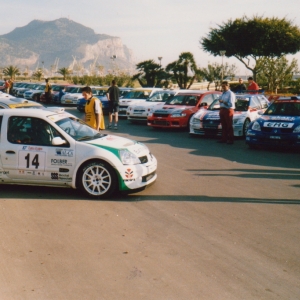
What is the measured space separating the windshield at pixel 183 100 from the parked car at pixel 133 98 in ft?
15.4

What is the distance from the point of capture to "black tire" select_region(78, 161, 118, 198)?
7.99 metres

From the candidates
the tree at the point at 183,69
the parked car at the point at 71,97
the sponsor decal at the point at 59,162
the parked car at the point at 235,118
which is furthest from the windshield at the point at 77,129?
the tree at the point at 183,69

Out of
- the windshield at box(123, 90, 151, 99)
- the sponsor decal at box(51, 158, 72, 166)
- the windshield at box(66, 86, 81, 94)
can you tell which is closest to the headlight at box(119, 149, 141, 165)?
the sponsor decal at box(51, 158, 72, 166)

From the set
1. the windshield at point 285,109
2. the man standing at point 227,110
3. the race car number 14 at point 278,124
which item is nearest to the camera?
the race car number 14 at point 278,124

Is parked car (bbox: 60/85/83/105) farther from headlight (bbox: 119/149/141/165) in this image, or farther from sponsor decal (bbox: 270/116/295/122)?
headlight (bbox: 119/149/141/165)

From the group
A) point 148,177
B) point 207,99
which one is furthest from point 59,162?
point 207,99

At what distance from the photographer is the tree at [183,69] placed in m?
44.7

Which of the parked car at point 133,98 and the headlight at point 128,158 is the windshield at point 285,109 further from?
the parked car at point 133,98

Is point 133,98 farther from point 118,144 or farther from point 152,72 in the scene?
point 152,72

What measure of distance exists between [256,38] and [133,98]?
87.7 feet

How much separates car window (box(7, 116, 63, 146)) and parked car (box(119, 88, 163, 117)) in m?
16.2

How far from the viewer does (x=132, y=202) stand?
7.85m

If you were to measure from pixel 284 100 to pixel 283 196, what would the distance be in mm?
6872

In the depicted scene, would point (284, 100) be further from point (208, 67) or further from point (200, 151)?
point (208, 67)
